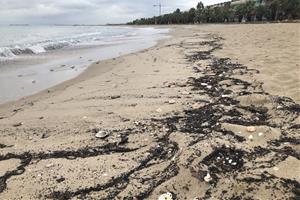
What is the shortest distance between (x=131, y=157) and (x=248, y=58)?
6839mm

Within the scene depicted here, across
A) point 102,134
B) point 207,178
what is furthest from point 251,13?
point 207,178

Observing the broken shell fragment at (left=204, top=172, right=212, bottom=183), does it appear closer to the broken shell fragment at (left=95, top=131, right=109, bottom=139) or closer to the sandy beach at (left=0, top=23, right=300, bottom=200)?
the sandy beach at (left=0, top=23, right=300, bottom=200)

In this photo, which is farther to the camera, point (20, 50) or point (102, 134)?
point (20, 50)

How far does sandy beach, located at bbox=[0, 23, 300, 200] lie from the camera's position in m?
3.14

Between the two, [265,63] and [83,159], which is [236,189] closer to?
[83,159]

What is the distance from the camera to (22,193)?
3.18 m

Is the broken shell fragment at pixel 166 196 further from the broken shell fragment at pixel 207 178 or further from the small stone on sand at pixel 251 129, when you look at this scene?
the small stone on sand at pixel 251 129

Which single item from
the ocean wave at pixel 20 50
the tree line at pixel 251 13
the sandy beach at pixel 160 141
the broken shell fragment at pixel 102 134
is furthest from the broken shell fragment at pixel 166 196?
the tree line at pixel 251 13

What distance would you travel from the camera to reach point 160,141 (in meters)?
4.11

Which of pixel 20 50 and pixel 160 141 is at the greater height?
pixel 160 141

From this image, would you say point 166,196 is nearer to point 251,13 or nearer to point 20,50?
point 20,50

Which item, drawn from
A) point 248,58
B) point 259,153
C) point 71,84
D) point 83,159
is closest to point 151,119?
point 83,159

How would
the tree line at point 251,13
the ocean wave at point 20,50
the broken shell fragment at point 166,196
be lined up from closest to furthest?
1. the broken shell fragment at point 166,196
2. the ocean wave at point 20,50
3. the tree line at point 251,13

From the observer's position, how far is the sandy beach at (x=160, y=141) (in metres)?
3.14
